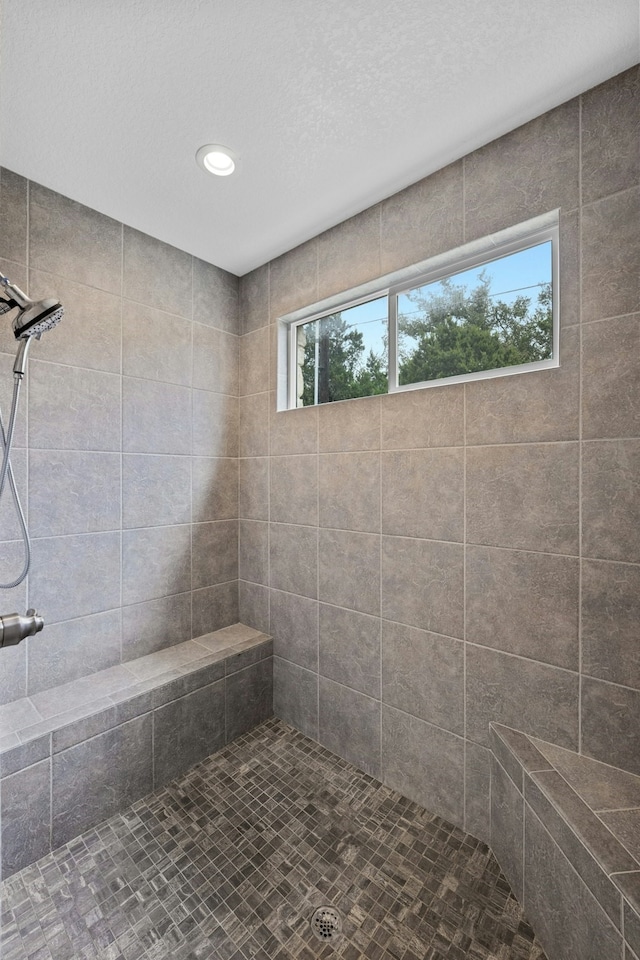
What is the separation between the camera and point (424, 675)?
1.64 m

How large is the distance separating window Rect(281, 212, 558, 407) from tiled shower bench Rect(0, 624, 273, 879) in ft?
4.97

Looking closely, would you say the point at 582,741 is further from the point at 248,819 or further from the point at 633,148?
the point at 633,148

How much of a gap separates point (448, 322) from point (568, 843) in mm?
1718

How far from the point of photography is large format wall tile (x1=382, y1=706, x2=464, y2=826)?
5.11ft

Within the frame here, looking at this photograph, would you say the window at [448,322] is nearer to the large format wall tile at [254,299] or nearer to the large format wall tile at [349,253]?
the large format wall tile at [349,253]

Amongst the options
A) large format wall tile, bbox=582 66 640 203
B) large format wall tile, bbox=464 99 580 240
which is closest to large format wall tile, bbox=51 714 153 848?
large format wall tile, bbox=464 99 580 240

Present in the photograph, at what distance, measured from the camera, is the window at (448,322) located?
1.48m

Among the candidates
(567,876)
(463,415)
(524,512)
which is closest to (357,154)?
(463,415)

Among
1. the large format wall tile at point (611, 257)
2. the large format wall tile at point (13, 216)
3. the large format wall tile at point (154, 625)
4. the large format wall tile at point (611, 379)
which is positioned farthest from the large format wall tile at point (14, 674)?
the large format wall tile at point (611, 257)

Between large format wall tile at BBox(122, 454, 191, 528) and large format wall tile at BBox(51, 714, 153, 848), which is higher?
large format wall tile at BBox(122, 454, 191, 528)

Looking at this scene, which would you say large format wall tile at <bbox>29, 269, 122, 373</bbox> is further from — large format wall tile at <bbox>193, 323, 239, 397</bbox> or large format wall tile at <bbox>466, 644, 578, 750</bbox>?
large format wall tile at <bbox>466, 644, 578, 750</bbox>

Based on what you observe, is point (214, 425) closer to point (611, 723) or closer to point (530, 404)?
point (530, 404)

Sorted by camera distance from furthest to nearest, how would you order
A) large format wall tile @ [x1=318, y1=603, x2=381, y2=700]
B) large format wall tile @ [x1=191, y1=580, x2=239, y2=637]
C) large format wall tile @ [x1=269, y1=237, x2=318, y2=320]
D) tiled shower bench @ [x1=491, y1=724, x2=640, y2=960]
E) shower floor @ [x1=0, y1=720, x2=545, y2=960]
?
large format wall tile @ [x1=191, y1=580, x2=239, y2=637]
large format wall tile @ [x1=269, y1=237, x2=318, y2=320]
large format wall tile @ [x1=318, y1=603, x2=381, y2=700]
shower floor @ [x1=0, y1=720, x2=545, y2=960]
tiled shower bench @ [x1=491, y1=724, x2=640, y2=960]

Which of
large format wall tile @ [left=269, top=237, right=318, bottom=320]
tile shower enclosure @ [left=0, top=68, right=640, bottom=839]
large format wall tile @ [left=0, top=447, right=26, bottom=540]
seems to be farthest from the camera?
large format wall tile @ [left=269, top=237, right=318, bottom=320]
